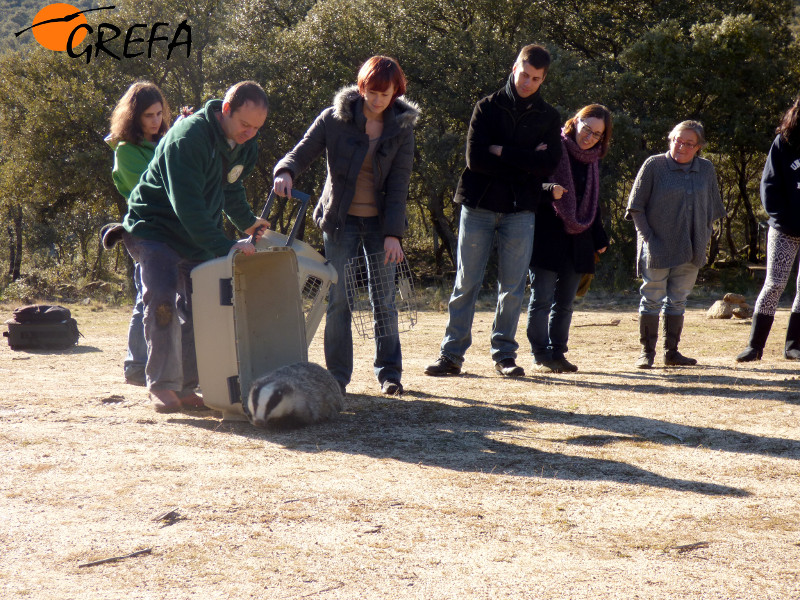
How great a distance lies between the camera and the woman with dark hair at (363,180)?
4.93 m

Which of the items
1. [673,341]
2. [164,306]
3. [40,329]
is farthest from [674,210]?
[40,329]

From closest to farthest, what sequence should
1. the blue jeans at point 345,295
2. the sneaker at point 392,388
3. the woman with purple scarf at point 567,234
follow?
the blue jeans at point 345,295
the sneaker at point 392,388
the woman with purple scarf at point 567,234

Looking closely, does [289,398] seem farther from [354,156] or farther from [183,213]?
[354,156]

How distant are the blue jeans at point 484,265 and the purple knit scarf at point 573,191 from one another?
1.26 ft

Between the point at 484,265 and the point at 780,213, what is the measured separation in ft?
7.35

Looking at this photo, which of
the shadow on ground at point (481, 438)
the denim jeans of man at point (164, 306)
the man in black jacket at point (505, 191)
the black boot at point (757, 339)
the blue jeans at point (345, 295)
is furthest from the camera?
the black boot at point (757, 339)

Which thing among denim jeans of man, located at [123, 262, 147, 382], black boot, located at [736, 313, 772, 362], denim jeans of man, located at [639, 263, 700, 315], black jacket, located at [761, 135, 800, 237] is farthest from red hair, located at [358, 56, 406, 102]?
black boot, located at [736, 313, 772, 362]

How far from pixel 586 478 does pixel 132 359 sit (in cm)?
355

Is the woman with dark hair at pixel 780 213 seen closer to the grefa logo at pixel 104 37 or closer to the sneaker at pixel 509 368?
the sneaker at pixel 509 368

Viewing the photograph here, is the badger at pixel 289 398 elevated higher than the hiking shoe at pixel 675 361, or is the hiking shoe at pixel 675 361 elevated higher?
the badger at pixel 289 398

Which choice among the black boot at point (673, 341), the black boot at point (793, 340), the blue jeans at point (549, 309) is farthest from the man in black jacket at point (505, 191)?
the black boot at point (793, 340)

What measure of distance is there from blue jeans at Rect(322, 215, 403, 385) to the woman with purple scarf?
4.84ft

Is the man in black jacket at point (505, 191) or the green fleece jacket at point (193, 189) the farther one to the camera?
the man in black jacket at point (505, 191)

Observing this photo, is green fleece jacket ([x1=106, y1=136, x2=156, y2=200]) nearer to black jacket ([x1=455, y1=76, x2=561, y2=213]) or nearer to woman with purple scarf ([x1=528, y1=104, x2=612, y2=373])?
black jacket ([x1=455, y1=76, x2=561, y2=213])
